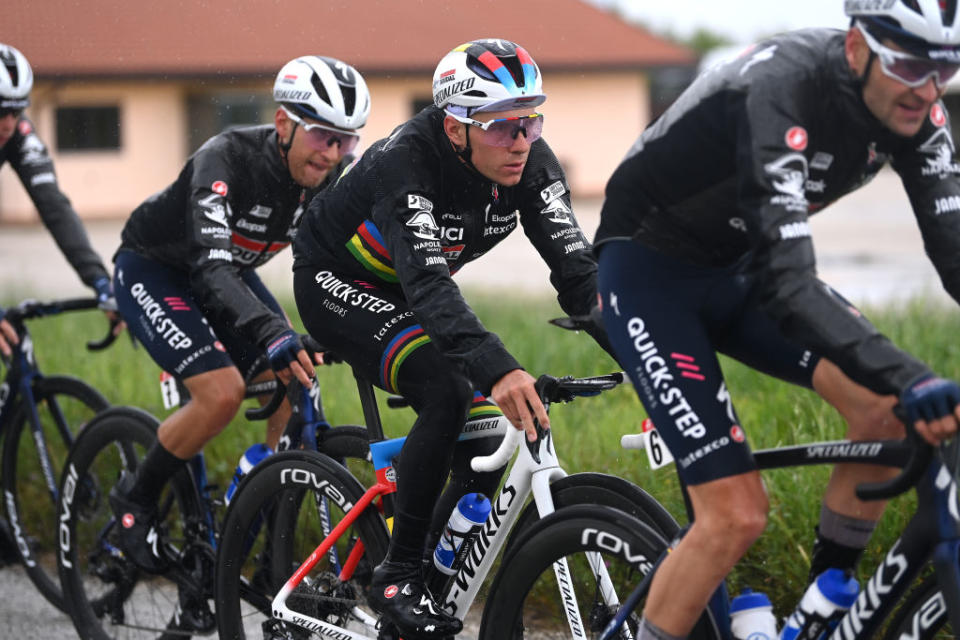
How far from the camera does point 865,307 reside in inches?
331

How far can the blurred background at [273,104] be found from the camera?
683 centimetres

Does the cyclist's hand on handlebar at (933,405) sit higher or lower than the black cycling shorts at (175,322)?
higher

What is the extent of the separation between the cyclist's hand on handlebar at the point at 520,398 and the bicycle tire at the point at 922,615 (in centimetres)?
103

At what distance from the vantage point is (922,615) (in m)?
2.84

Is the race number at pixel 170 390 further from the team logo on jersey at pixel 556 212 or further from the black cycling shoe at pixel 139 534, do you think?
the team logo on jersey at pixel 556 212

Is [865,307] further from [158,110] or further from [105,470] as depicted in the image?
[158,110]

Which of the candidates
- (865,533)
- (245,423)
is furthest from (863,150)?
(245,423)

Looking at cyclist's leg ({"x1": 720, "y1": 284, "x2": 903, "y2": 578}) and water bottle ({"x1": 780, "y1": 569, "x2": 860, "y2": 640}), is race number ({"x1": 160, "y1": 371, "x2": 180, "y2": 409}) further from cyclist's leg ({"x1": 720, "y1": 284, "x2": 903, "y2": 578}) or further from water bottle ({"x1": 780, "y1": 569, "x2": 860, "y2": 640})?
water bottle ({"x1": 780, "y1": 569, "x2": 860, "y2": 640})

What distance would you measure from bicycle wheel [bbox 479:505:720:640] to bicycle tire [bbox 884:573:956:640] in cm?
63

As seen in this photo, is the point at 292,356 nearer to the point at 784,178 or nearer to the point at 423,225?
the point at 423,225

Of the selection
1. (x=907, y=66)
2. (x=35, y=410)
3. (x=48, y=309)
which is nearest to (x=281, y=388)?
(x=48, y=309)

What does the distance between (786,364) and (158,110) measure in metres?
31.0

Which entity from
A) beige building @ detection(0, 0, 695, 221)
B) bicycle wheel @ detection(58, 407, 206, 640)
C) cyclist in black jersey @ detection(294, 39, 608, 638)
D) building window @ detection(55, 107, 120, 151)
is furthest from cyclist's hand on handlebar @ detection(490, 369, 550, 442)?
building window @ detection(55, 107, 120, 151)

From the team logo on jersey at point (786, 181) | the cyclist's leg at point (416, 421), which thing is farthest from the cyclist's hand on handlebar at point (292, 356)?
the team logo on jersey at point (786, 181)
